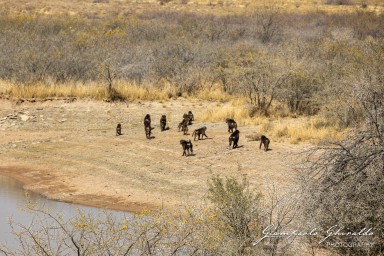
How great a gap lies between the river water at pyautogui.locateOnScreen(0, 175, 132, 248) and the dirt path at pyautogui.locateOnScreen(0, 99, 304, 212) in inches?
15.1

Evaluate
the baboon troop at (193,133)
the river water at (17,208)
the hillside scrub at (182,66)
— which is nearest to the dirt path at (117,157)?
the baboon troop at (193,133)

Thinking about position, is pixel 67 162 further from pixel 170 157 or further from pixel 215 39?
pixel 215 39

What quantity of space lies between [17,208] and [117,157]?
18.0ft

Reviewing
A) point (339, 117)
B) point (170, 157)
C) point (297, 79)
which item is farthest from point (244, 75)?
point (170, 157)

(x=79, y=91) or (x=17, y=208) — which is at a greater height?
(x=79, y=91)

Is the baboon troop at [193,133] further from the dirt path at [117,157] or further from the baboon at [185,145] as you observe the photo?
the dirt path at [117,157]

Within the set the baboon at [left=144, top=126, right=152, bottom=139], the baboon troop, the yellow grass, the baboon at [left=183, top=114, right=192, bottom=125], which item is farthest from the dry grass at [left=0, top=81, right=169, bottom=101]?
the baboon at [left=144, top=126, right=152, bottom=139]

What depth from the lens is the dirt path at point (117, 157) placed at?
18.1 metres

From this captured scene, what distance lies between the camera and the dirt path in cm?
1811

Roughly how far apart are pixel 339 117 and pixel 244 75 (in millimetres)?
5851

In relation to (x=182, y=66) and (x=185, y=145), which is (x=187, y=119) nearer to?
(x=185, y=145)

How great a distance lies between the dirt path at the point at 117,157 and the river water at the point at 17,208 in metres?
0.38

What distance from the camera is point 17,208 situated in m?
16.6

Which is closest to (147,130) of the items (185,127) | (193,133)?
(185,127)
